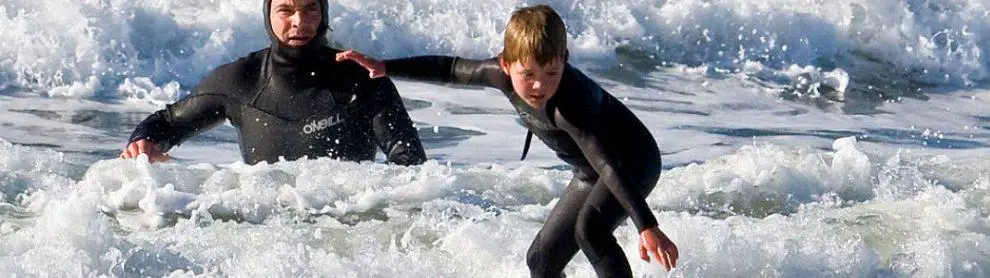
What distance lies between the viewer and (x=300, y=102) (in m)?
7.06

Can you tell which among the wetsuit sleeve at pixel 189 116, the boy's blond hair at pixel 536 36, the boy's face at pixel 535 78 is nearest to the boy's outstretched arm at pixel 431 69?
the boy's face at pixel 535 78

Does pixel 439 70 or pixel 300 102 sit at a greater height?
pixel 439 70

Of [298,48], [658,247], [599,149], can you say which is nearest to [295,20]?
[298,48]

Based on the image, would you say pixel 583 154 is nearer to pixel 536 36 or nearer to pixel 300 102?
pixel 536 36

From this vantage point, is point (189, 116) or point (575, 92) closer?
point (575, 92)

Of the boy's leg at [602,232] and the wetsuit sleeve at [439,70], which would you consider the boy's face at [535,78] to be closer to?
the wetsuit sleeve at [439,70]

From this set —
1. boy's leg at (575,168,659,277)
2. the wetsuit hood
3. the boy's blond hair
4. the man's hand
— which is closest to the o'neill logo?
the wetsuit hood

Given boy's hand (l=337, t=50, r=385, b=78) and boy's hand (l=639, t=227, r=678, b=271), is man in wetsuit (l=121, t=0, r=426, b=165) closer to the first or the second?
boy's hand (l=337, t=50, r=385, b=78)

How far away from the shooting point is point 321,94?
7.04m

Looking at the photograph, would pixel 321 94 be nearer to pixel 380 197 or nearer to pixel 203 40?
pixel 380 197

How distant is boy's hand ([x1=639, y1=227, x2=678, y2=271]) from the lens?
16.6 feet

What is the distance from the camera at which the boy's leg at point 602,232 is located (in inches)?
218

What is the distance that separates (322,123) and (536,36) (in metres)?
2.07

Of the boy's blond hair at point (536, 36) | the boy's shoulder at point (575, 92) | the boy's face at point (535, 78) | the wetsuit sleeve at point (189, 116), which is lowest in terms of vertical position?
the wetsuit sleeve at point (189, 116)
